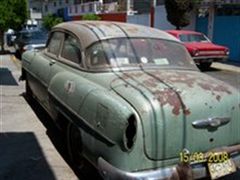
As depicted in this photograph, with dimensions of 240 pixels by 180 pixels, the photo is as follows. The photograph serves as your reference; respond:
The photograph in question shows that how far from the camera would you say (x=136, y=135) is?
3.62 meters

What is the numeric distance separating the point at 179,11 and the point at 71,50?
1708 cm

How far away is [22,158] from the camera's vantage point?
5.41 metres

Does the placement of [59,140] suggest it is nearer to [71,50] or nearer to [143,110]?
[71,50]

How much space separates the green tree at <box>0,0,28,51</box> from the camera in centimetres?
2044

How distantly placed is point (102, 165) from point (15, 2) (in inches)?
742

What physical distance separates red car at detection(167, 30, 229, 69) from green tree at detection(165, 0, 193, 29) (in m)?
5.31

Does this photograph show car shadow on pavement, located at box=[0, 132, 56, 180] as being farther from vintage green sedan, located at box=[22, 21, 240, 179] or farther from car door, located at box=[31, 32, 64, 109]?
car door, located at box=[31, 32, 64, 109]

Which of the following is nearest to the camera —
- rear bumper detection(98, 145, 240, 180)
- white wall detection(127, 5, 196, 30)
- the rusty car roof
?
rear bumper detection(98, 145, 240, 180)

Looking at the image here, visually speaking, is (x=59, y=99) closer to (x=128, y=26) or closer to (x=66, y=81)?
(x=66, y=81)

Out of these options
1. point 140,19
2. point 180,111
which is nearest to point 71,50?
point 180,111

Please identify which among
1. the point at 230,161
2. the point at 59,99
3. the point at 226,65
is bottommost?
the point at 226,65

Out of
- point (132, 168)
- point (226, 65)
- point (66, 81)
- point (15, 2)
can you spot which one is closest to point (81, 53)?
point (66, 81)

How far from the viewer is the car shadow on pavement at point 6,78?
1066 cm

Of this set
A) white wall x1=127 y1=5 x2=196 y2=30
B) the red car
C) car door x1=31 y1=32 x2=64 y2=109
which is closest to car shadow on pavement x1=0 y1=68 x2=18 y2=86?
car door x1=31 y1=32 x2=64 y2=109
